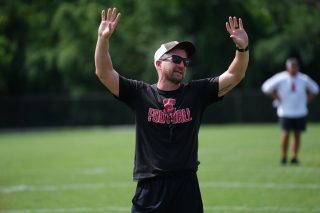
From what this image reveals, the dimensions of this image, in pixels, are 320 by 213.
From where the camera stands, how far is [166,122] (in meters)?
5.54

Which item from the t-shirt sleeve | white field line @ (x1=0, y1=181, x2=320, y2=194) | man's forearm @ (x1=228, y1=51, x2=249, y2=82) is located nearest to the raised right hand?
the t-shirt sleeve

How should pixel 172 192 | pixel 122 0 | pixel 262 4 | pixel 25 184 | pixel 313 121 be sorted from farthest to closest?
1. pixel 122 0
2. pixel 313 121
3. pixel 262 4
4. pixel 25 184
5. pixel 172 192

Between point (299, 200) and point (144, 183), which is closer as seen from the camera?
point (144, 183)

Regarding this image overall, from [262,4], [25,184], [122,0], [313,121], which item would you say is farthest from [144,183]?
[122,0]

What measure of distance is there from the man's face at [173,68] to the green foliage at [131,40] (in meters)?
29.1

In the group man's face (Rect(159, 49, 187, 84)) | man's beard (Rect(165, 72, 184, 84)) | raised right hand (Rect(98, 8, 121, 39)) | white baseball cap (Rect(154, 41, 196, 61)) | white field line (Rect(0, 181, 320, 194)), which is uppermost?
raised right hand (Rect(98, 8, 121, 39))

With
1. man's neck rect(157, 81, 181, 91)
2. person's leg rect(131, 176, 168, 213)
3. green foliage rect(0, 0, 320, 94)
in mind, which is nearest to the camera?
person's leg rect(131, 176, 168, 213)

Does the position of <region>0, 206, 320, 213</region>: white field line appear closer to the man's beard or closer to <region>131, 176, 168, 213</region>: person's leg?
<region>131, 176, 168, 213</region>: person's leg

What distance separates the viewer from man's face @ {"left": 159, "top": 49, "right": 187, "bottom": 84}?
18.2ft

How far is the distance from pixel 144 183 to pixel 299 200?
4.59m

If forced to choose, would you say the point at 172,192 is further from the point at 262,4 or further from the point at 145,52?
the point at 145,52

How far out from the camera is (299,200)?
31.0 ft

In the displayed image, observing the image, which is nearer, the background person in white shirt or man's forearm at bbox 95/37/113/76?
man's forearm at bbox 95/37/113/76

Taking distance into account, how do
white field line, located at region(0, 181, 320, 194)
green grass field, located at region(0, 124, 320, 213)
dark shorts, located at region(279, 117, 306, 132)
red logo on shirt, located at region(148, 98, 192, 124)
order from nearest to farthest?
red logo on shirt, located at region(148, 98, 192, 124) < green grass field, located at region(0, 124, 320, 213) < white field line, located at region(0, 181, 320, 194) < dark shorts, located at region(279, 117, 306, 132)
